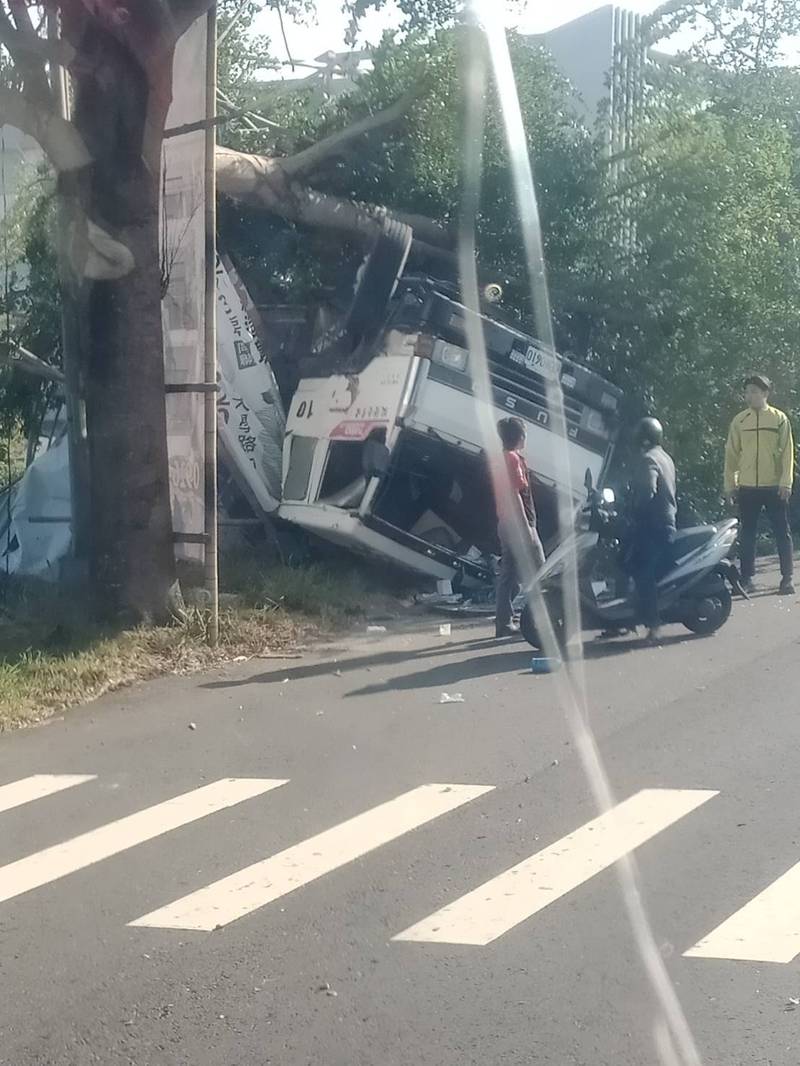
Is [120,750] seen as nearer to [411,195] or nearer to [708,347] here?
[411,195]

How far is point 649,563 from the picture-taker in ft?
36.4

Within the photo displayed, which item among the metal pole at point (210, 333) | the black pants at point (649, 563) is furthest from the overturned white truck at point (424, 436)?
the black pants at point (649, 563)

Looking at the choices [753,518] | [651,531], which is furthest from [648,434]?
[753,518]

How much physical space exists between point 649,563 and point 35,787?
516cm

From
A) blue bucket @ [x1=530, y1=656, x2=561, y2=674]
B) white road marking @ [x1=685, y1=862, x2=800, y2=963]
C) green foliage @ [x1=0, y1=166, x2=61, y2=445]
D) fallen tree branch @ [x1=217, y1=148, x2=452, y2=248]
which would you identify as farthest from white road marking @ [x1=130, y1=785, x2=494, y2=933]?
green foliage @ [x1=0, y1=166, x2=61, y2=445]

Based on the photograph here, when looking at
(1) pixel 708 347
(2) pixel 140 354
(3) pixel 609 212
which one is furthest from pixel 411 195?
(2) pixel 140 354

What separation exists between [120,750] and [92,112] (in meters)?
5.04

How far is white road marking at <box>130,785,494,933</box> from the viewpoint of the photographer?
5.57 m

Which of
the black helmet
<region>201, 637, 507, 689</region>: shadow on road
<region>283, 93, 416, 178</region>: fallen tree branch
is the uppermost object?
<region>283, 93, 416, 178</region>: fallen tree branch

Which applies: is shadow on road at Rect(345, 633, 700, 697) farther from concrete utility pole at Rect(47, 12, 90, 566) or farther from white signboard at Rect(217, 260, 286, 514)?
white signboard at Rect(217, 260, 286, 514)

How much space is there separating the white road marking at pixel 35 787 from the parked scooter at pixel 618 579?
404 cm

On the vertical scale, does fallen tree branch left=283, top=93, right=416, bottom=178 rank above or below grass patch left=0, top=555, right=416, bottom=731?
above

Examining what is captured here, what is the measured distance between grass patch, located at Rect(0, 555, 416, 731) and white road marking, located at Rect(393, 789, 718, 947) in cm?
400

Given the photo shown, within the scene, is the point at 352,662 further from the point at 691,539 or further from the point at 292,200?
the point at 292,200
